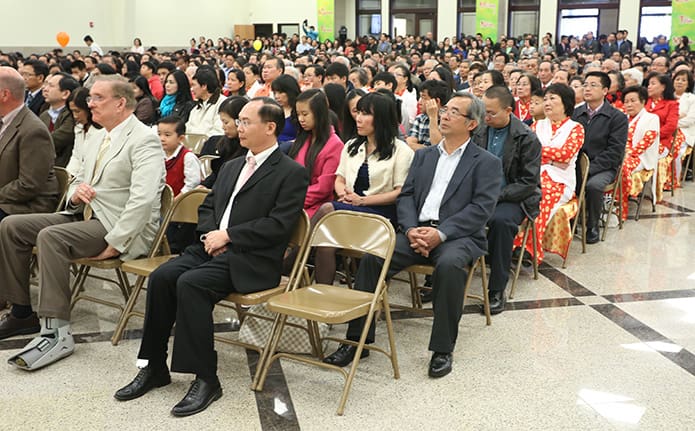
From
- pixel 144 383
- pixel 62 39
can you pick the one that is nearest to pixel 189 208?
pixel 144 383

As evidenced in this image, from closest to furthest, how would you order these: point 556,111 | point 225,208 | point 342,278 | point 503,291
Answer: point 225,208, point 503,291, point 342,278, point 556,111

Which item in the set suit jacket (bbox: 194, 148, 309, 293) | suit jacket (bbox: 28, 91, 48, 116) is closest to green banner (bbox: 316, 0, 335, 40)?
suit jacket (bbox: 28, 91, 48, 116)

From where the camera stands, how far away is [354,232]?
11.2ft

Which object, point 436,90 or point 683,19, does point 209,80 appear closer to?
point 436,90

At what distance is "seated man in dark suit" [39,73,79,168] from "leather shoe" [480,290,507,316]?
3161mm

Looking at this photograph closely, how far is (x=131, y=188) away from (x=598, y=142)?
372 cm

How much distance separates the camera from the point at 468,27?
23.5m

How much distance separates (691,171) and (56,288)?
7.48m

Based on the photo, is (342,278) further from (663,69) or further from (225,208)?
(663,69)

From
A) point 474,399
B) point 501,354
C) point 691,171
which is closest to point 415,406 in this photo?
point 474,399

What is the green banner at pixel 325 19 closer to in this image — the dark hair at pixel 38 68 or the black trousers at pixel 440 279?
the dark hair at pixel 38 68

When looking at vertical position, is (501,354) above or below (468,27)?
below

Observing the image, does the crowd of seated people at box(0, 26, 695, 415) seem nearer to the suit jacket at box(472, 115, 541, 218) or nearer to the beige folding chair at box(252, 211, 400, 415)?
the suit jacket at box(472, 115, 541, 218)

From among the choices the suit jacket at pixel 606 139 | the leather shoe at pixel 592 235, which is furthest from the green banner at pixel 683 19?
the leather shoe at pixel 592 235
